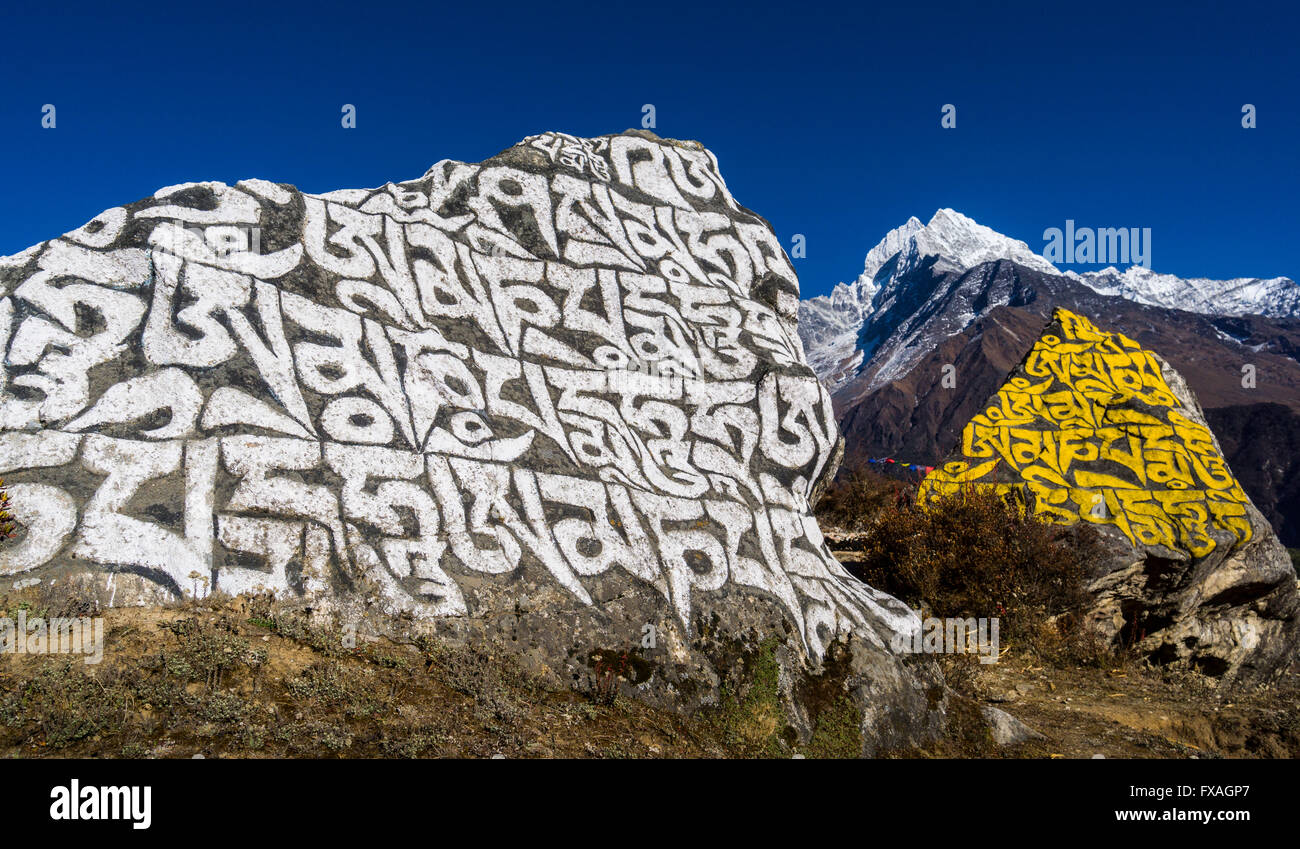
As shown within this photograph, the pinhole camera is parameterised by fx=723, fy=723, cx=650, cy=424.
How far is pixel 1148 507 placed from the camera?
11992mm

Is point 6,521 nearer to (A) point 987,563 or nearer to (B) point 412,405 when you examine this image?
(B) point 412,405

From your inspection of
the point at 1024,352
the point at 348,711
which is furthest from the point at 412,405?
the point at 1024,352

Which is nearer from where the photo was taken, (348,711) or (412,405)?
(348,711)

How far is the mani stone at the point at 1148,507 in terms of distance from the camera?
11.5 m

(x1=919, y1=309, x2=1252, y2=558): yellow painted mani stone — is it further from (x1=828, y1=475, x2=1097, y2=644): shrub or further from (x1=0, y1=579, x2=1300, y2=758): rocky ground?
(x1=0, y1=579, x2=1300, y2=758): rocky ground

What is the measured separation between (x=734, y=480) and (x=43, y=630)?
21.8 feet

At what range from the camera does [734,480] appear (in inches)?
353

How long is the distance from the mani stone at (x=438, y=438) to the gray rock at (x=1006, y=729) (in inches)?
24.9

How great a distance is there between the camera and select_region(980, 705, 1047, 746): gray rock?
746 centimetres

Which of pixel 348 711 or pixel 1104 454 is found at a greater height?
pixel 1104 454

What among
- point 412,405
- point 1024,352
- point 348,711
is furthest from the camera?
point 1024,352

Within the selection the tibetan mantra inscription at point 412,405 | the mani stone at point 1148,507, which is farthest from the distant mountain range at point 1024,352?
the tibetan mantra inscription at point 412,405

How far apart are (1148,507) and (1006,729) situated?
660 centimetres
